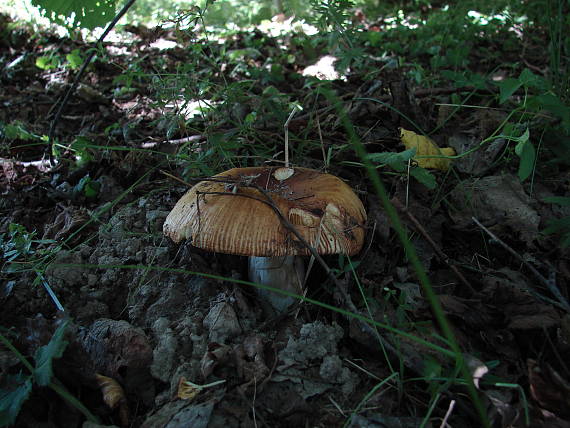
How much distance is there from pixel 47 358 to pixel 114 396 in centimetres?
28

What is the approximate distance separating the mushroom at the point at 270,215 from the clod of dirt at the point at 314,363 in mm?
323

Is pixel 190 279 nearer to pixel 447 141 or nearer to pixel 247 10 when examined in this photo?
pixel 447 141

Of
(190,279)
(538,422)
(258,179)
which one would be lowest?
(190,279)

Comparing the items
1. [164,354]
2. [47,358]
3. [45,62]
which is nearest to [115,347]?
[164,354]

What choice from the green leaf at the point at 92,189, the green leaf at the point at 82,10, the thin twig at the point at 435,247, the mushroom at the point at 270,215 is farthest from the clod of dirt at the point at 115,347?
the green leaf at the point at 82,10

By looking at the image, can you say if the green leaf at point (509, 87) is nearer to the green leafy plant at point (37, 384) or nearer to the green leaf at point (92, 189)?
the green leafy plant at point (37, 384)

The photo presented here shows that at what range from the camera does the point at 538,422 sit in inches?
50.8

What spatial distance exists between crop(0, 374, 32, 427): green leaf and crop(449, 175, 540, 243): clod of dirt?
1.95 metres

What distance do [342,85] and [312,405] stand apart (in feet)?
8.63

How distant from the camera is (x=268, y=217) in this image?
168 centimetres

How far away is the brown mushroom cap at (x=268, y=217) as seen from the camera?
164 cm

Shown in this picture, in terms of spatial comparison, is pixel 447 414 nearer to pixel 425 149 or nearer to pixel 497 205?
pixel 497 205

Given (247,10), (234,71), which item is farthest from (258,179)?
(247,10)

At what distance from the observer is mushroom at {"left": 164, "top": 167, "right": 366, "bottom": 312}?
1.64m
